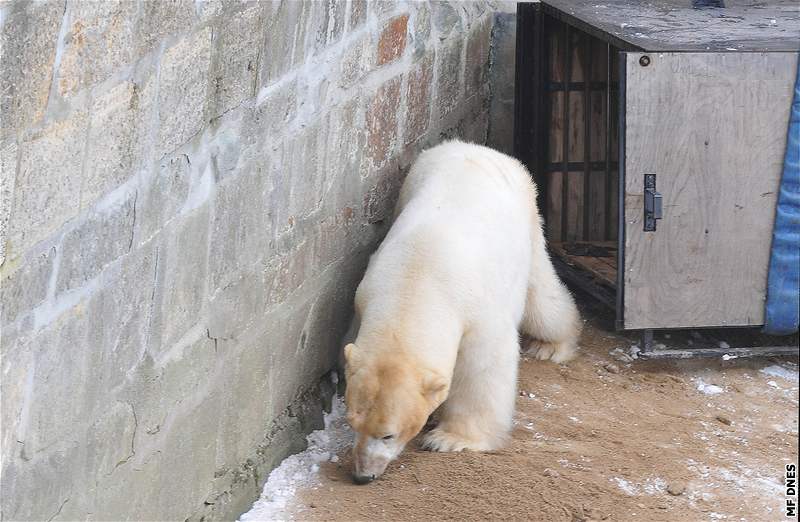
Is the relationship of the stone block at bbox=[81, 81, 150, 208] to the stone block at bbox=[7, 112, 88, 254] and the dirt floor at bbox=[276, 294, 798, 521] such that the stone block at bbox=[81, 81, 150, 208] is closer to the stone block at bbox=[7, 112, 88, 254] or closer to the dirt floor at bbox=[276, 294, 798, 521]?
the stone block at bbox=[7, 112, 88, 254]

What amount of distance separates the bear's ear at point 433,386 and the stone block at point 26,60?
6.35ft

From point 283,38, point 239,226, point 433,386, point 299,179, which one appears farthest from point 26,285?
point 433,386

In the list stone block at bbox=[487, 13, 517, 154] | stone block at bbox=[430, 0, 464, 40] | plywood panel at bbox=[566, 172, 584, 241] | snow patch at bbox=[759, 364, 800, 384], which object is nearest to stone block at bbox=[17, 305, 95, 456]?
stone block at bbox=[430, 0, 464, 40]

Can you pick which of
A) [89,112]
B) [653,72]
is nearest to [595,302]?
[653,72]

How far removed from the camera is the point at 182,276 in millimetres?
3371

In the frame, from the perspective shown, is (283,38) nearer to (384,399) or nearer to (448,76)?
(384,399)

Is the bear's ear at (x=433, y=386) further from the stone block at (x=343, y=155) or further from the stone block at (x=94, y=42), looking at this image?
the stone block at (x=94, y=42)

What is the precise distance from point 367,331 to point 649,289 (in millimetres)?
1715

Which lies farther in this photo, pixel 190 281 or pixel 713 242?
pixel 713 242

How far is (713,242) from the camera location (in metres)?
5.29

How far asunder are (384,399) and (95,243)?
4.79ft

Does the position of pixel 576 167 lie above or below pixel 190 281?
below

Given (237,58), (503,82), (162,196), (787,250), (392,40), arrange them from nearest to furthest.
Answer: (162,196), (237,58), (392,40), (787,250), (503,82)

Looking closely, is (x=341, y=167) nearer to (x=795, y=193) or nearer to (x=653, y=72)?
(x=653, y=72)
